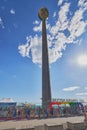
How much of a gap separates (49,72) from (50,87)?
13.1ft

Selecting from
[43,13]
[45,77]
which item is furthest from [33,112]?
[43,13]

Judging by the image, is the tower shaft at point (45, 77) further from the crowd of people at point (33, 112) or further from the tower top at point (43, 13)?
the crowd of people at point (33, 112)

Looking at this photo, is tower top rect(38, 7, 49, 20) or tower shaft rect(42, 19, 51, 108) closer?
tower shaft rect(42, 19, 51, 108)

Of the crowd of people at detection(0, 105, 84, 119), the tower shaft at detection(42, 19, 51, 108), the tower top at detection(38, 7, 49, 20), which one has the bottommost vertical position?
the crowd of people at detection(0, 105, 84, 119)

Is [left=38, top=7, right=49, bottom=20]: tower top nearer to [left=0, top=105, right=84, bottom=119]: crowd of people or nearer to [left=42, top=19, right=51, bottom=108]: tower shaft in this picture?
[left=42, top=19, right=51, bottom=108]: tower shaft

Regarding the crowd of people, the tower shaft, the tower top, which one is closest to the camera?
the crowd of people

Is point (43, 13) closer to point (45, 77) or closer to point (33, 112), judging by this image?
point (45, 77)

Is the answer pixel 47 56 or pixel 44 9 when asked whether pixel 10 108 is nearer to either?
pixel 47 56

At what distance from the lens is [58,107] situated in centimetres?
3116

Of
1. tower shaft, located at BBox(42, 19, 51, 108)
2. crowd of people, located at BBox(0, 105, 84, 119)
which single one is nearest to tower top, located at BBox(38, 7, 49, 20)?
tower shaft, located at BBox(42, 19, 51, 108)

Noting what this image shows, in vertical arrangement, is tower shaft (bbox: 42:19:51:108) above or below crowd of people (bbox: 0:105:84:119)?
above

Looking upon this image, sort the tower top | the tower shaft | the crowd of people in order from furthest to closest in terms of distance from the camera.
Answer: the tower top
the tower shaft
the crowd of people

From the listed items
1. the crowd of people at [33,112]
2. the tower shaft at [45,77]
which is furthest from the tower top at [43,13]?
the crowd of people at [33,112]

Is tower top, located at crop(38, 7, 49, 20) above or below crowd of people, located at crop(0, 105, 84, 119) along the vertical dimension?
above
